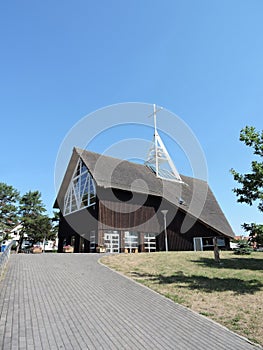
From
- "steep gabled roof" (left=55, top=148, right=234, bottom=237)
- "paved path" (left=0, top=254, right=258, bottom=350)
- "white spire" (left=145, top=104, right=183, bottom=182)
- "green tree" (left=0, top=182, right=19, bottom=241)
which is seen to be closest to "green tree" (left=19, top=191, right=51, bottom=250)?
"green tree" (left=0, top=182, right=19, bottom=241)

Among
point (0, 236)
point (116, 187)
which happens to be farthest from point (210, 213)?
point (0, 236)

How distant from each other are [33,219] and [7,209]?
401cm

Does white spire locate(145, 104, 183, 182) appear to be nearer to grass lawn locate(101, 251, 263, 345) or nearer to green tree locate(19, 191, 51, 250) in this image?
grass lawn locate(101, 251, 263, 345)

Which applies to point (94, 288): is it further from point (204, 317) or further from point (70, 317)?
point (204, 317)

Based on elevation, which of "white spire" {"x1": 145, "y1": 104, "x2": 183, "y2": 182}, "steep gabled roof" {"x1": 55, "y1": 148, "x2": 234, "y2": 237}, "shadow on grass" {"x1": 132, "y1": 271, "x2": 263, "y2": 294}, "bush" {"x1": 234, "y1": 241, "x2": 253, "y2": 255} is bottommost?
"shadow on grass" {"x1": 132, "y1": 271, "x2": 263, "y2": 294}

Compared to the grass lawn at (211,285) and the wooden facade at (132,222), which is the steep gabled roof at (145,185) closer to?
the wooden facade at (132,222)

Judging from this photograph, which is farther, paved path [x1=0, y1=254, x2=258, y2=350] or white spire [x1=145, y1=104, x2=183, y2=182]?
white spire [x1=145, y1=104, x2=183, y2=182]

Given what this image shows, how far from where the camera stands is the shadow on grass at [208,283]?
9.25 m

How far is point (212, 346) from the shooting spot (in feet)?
17.0

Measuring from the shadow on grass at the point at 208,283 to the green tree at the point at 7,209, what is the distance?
3383 cm

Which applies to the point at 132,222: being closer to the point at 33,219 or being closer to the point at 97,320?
the point at 97,320

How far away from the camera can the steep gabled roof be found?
2367 cm

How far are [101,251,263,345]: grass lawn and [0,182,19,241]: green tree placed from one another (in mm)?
29512

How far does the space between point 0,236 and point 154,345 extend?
131 feet
